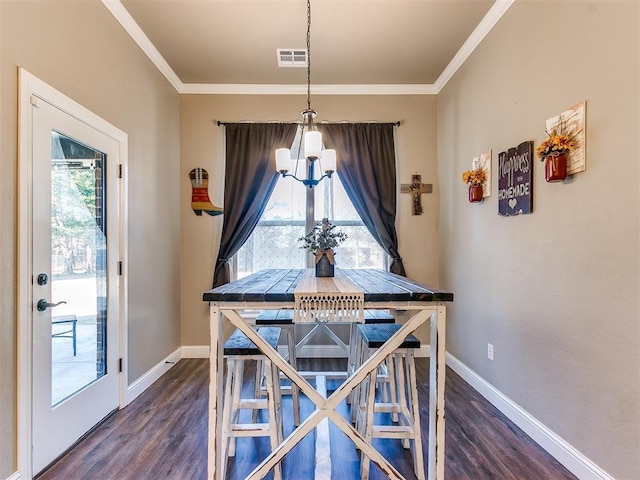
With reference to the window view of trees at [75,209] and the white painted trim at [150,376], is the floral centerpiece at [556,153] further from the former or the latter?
the white painted trim at [150,376]

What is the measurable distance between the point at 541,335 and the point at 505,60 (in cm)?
194

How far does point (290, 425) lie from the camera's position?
2174 millimetres

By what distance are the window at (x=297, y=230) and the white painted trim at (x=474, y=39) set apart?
1.51 meters

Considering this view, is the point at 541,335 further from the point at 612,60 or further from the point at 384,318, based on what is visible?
the point at 612,60

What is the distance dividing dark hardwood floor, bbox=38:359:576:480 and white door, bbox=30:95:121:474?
0.16 meters

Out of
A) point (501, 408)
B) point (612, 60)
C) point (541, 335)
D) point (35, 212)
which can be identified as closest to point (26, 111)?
point (35, 212)

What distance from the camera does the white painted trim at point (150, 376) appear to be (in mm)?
2497

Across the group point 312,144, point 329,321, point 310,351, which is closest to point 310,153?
point 312,144

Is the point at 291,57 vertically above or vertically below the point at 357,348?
above

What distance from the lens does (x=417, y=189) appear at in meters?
3.49

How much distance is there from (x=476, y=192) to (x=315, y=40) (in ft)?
6.18

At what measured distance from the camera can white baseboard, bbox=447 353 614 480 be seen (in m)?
1.60

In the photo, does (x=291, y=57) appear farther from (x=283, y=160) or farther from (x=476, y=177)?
(x=476, y=177)

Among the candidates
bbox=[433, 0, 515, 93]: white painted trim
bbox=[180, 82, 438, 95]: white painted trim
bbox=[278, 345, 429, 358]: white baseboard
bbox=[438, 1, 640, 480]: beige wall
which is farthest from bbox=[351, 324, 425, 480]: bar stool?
bbox=[180, 82, 438, 95]: white painted trim
